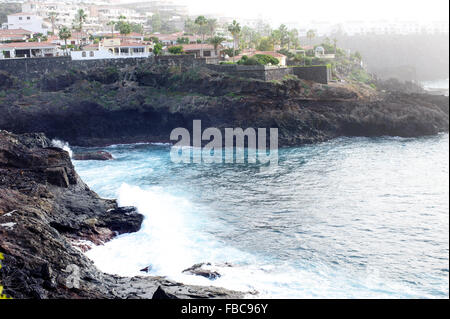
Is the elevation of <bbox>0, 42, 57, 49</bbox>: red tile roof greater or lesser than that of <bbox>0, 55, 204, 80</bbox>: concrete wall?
greater

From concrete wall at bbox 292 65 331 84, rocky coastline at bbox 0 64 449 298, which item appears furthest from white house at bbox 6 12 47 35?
concrete wall at bbox 292 65 331 84

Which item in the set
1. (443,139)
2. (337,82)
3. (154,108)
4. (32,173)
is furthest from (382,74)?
(32,173)

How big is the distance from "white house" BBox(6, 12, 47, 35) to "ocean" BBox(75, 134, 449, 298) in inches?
1523

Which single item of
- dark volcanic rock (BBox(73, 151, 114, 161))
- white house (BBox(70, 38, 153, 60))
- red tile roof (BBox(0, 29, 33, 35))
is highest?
red tile roof (BBox(0, 29, 33, 35))

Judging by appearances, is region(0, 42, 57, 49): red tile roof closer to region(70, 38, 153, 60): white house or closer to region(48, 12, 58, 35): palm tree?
region(70, 38, 153, 60): white house

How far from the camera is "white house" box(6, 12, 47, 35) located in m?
74.8

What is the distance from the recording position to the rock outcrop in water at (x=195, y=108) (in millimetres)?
53656

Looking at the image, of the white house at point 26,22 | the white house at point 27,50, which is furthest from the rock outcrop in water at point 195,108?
the white house at point 26,22

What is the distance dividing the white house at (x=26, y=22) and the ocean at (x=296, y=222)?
38694mm

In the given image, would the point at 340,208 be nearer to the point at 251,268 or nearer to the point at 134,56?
the point at 251,268

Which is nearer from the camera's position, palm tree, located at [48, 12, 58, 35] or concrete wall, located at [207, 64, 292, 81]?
concrete wall, located at [207, 64, 292, 81]

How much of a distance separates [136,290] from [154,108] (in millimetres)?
38075

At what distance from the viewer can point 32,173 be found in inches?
1178

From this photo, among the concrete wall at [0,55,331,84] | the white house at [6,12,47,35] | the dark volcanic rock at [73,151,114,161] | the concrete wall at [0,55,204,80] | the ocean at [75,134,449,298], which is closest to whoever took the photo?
the ocean at [75,134,449,298]
